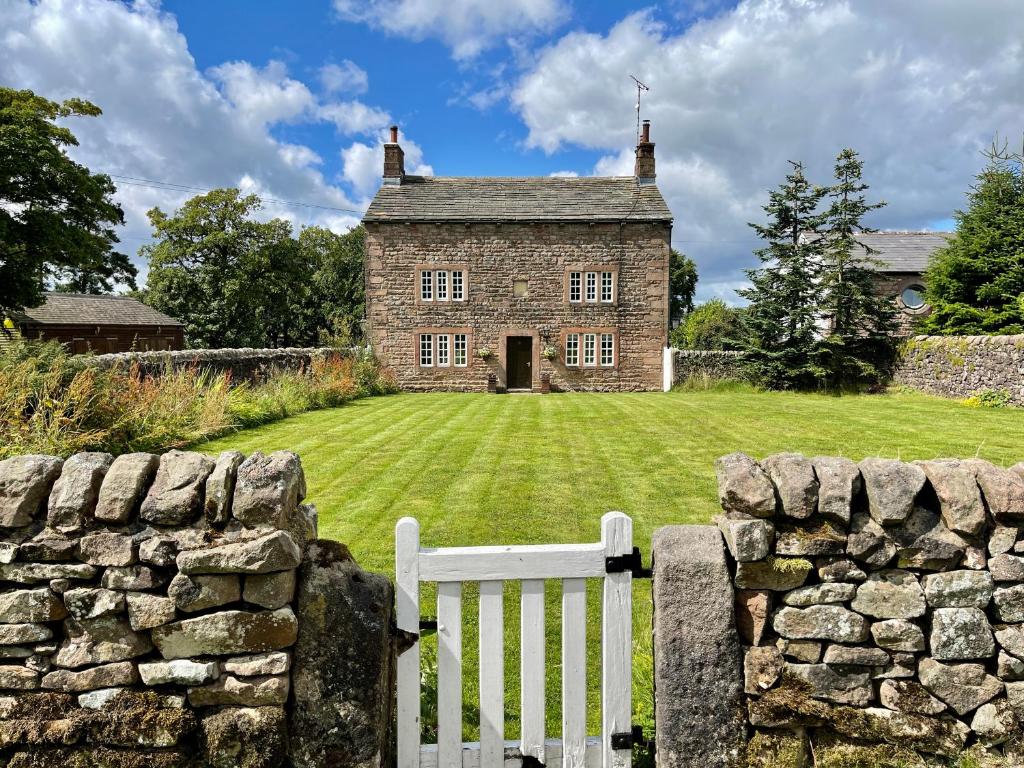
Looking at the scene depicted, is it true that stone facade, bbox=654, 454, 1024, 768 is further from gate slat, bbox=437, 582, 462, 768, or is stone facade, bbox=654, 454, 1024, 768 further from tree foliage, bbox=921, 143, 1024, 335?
tree foliage, bbox=921, 143, 1024, 335

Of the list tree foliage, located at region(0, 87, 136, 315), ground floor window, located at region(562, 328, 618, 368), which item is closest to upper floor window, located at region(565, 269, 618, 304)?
ground floor window, located at region(562, 328, 618, 368)

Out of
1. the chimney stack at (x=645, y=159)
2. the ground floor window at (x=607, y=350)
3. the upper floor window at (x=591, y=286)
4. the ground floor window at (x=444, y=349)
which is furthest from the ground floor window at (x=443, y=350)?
the chimney stack at (x=645, y=159)

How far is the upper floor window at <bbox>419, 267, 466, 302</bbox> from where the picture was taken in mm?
25156

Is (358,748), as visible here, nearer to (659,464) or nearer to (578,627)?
(578,627)

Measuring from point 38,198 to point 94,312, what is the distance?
43.5 ft

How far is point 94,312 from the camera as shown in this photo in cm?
3325

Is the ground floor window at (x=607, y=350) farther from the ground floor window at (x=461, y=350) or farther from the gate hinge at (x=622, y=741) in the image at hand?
the gate hinge at (x=622, y=741)

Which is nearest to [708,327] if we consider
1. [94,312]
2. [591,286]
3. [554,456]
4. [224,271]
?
[591,286]

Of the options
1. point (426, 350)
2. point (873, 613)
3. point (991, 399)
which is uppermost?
point (426, 350)

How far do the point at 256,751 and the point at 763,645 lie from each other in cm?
221

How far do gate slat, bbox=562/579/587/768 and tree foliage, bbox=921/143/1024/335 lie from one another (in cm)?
2234

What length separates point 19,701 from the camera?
2.45m

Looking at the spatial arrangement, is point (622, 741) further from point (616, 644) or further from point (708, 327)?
point (708, 327)

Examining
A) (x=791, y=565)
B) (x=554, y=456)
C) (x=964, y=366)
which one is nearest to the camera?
(x=791, y=565)
